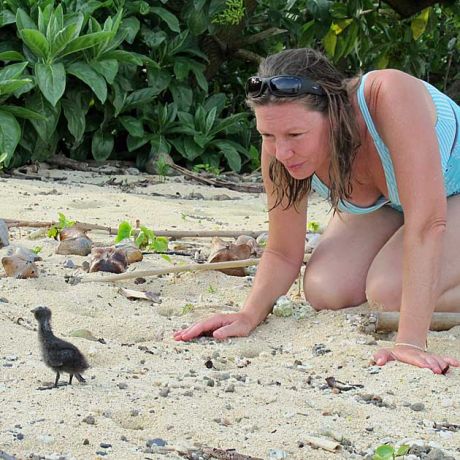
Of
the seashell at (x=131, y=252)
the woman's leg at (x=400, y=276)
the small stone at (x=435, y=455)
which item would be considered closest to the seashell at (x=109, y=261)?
the seashell at (x=131, y=252)

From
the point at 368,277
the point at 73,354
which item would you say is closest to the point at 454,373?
the point at 368,277

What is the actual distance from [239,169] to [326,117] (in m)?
5.14

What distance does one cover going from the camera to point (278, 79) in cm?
331

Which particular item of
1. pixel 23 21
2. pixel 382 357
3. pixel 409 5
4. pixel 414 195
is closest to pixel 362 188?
pixel 414 195

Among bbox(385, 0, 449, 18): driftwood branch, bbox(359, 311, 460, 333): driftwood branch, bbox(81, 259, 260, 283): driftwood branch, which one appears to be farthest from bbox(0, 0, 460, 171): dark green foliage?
bbox(359, 311, 460, 333): driftwood branch

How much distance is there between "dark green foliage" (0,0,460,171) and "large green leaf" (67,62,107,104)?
0.04 feet

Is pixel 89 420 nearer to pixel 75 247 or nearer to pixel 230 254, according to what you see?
pixel 230 254

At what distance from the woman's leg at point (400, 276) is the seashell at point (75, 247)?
1417 millimetres

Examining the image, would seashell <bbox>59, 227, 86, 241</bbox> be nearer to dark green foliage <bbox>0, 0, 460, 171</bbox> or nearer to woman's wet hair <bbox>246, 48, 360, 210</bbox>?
woman's wet hair <bbox>246, 48, 360, 210</bbox>

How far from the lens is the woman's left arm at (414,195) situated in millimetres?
3268

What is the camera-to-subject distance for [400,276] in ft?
12.4

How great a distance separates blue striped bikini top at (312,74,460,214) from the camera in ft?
11.8

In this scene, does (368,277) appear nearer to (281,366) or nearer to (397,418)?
(281,366)

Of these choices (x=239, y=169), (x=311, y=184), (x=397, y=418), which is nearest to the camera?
(x=397, y=418)
